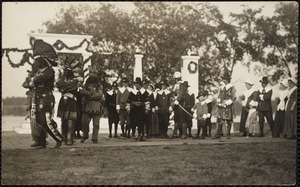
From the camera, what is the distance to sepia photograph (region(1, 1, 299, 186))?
7.59 meters

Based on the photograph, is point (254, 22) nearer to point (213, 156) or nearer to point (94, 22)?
point (94, 22)

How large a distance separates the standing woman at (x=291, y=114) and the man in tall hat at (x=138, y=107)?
4218mm

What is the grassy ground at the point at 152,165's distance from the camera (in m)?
6.64

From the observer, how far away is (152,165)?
785cm

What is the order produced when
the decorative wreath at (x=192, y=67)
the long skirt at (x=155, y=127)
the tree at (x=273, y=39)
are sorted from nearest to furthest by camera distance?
1. the long skirt at (x=155, y=127)
2. the tree at (x=273, y=39)
3. the decorative wreath at (x=192, y=67)

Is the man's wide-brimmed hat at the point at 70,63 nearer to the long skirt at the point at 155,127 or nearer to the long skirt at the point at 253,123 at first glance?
the long skirt at the point at 155,127

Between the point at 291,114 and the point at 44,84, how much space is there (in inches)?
286

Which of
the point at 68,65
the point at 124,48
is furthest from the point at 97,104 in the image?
the point at 124,48

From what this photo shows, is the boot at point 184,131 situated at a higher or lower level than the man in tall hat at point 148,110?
lower

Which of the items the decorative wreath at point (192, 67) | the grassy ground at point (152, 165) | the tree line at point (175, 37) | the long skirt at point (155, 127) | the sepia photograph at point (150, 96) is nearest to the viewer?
the grassy ground at point (152, 165)

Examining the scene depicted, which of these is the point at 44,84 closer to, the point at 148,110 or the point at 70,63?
the point at 70,63

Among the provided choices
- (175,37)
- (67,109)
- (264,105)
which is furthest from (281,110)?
(175,37)

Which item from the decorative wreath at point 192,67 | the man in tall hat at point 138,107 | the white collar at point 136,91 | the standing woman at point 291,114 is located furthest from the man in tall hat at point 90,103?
the decorative wreath at point 192,67

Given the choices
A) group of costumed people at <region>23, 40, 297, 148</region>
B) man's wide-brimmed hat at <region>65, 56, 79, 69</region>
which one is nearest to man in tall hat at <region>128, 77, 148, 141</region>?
group of costumed people at <region>23, 40, 297, 148</region>
